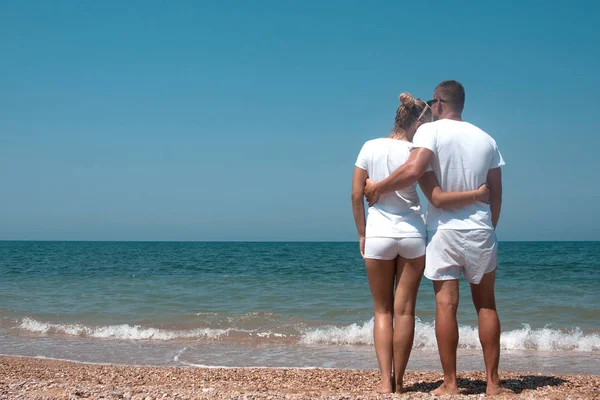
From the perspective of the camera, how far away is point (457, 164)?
11.2 ft

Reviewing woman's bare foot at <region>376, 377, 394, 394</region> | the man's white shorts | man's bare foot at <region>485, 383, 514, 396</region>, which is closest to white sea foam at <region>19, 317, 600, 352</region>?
man's bare foot at <region>485, 383, 514, 396</region>

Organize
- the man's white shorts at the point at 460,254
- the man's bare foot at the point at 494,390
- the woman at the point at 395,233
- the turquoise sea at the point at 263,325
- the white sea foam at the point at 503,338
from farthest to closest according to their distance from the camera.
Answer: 1. the white sea foam at the point at 503,338
2. the turquoise sea at the point at 263,325
3. the man's bare foot at the point at 494,390
4. the woman at the point at 395,233
5. the man's white shorts at the point at 460,254

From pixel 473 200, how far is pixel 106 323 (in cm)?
859

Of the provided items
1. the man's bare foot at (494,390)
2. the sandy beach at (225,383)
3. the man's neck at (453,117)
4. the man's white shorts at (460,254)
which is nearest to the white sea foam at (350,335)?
the sandy beach at (225,383)

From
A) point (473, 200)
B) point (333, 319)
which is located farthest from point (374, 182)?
point (333, 319)

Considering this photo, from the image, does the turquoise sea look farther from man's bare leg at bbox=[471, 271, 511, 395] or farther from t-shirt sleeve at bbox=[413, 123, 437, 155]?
t-shirt sleeve at bbox=[413, 123, 437, 155]

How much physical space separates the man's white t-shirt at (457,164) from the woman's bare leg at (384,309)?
42cm

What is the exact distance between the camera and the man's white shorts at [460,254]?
3.34 metres

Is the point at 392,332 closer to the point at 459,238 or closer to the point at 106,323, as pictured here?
the point at 459,238

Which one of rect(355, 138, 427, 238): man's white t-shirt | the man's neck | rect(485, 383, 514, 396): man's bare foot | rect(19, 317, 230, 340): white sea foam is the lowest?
rect(19, 317, 230, 340): white sea foam

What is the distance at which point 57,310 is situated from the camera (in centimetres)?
1156

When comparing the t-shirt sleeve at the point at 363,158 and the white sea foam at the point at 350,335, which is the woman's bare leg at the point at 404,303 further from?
the white sea foam at the point at 350,335

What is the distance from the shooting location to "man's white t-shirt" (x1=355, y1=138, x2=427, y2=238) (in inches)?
136

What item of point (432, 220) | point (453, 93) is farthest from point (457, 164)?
point (453, 93)
